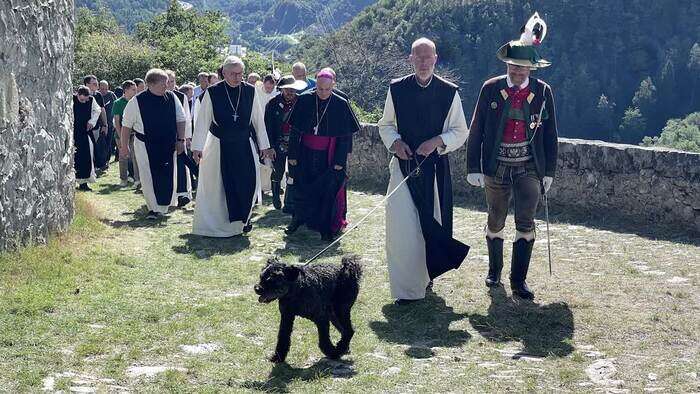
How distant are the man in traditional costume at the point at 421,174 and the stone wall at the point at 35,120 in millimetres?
2967

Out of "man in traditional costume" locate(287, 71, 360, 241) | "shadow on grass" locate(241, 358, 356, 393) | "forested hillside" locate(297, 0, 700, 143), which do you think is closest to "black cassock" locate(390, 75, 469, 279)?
"shadow on grass" locate(241, 358, 356, 393)

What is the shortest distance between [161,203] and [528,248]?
17.5 ft

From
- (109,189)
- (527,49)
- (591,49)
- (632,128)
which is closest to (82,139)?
(109,189)

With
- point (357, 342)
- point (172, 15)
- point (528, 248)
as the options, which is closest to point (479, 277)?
point (528, 248)

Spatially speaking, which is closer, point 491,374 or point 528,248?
point 491,374

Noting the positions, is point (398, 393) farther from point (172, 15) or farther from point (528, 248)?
point (172, 15)

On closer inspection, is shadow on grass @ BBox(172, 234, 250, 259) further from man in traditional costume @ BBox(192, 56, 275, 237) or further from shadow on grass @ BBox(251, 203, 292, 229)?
shadow on grass @ BBox(251, 203, 292, 229)

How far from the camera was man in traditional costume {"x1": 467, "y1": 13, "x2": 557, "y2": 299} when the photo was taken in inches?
265

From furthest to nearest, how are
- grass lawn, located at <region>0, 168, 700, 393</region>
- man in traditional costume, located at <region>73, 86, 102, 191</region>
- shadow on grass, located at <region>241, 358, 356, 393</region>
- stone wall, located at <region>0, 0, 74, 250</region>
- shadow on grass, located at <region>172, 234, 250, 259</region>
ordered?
man in traditional costume, located at <region>73, 86, 102, 191</region>
shadow on grass, located at <region>172, 234, 250, 259</region>
stone wall, located at <region>0, 0, 74, 250</region>
grass lawn, located at <region>0, 168, 700, 393</region>
shadow on grass, located at <region>241, 358, 356, 393</region>

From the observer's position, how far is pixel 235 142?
9633 mm

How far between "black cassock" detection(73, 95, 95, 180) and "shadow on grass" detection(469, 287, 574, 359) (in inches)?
334

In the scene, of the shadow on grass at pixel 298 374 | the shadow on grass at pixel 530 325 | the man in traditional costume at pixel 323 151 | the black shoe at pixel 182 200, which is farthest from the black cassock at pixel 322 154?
the shadow on grass at pixel 298 374

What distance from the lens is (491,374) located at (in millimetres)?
5039

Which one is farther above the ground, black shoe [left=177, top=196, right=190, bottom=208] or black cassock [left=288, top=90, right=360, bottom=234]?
black cassock [left=288, top=90, right=360, bottom=234]
